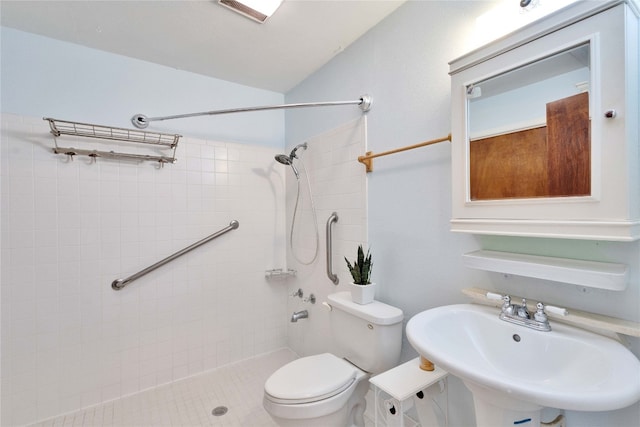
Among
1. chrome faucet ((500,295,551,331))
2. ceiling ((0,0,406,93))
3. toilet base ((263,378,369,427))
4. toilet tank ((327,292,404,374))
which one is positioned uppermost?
ceiling ((0,0,406,93))

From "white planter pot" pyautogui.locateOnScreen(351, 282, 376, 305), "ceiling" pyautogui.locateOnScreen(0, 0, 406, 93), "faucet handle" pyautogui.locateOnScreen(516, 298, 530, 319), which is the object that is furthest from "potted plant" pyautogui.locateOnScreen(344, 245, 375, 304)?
"ceiling" pyautogui.locateOnScreen(0, 0, 406, 93)

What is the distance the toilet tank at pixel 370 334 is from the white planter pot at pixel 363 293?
0.02 meters

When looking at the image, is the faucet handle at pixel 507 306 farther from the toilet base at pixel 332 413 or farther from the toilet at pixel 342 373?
the toilet base at pixel 332 413

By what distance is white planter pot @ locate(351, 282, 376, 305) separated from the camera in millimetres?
1429

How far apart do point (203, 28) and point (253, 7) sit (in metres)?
0.38

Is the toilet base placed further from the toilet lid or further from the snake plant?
the snake plant

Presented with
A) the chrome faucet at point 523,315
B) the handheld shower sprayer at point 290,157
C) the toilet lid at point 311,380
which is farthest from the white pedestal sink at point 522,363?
the handheld shower sprayer at point 290,157

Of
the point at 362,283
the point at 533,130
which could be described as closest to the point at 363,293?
the point at 362,283

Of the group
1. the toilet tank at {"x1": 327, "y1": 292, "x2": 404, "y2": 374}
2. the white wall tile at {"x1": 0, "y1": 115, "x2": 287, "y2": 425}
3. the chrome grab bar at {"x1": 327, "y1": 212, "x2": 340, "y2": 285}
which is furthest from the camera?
the chrome grab bar at {"x1": 327, "y1": 212, "x2": 340, "y2": 285}

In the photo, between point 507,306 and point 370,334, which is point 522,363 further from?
point 370,334

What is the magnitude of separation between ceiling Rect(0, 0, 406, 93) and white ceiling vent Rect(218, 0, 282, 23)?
5cm

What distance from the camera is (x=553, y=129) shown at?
88cm

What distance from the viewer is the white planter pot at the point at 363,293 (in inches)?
56.2

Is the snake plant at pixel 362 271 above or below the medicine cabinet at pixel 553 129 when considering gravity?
below
